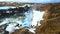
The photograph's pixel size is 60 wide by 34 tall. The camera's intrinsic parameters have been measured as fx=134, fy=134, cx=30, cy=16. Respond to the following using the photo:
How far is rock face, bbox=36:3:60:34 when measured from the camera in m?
1.61

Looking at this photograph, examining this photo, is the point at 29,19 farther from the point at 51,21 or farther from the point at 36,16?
the point at 51,21

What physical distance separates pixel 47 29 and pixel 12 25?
1.41 ft

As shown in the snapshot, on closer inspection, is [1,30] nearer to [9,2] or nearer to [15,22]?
[15,22]

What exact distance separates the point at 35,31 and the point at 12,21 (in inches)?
12.2

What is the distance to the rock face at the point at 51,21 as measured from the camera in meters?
1.61

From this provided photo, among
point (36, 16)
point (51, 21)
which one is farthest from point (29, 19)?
point (51, 21)

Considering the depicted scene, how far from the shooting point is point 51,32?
5.24 feet

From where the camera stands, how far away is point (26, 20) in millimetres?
1665

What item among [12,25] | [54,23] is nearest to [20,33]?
[12,25]

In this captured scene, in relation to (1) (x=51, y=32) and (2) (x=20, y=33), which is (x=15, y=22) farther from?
(1) (x=51, y=32)

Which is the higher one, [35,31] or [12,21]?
[12,21]

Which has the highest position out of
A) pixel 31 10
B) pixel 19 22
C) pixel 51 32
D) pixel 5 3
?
pixel 5 3

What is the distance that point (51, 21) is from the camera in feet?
5.45

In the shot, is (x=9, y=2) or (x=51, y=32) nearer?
(x=51, y=32)
